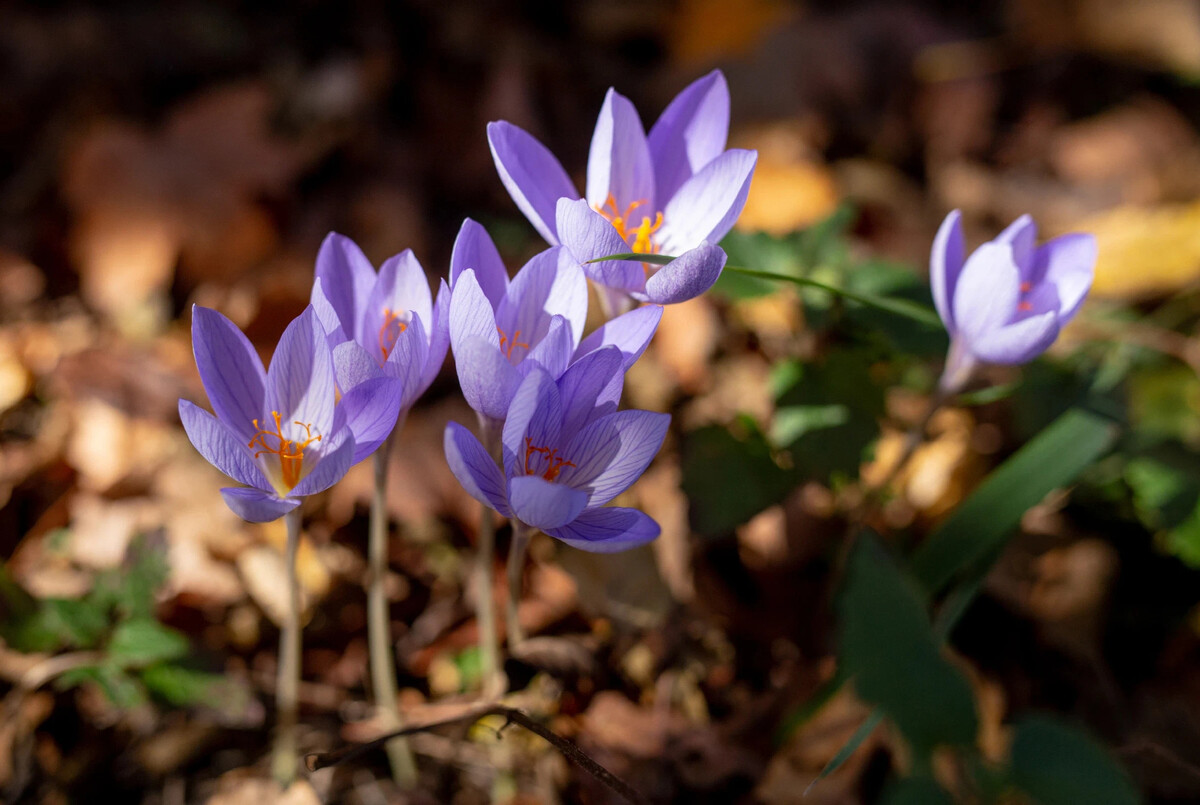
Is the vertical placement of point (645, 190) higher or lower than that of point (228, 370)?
higher

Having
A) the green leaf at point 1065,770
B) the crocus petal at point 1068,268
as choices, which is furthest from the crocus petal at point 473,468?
the crocus petal at point 1068,268

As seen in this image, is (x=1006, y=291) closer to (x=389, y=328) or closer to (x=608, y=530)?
(x=608, y=530)

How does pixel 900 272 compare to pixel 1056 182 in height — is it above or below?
above

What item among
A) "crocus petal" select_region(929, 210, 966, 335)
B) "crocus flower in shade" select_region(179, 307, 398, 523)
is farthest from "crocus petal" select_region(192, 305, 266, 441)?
"crocus petal" select_region(929, 210, 966, 335)

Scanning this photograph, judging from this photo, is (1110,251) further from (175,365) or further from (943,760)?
(175,365)

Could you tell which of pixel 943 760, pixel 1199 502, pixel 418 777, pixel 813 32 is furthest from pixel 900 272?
pixel 813 32

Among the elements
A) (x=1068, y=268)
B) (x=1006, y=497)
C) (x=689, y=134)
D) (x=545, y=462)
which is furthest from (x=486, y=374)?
(x=1068, y=268)
